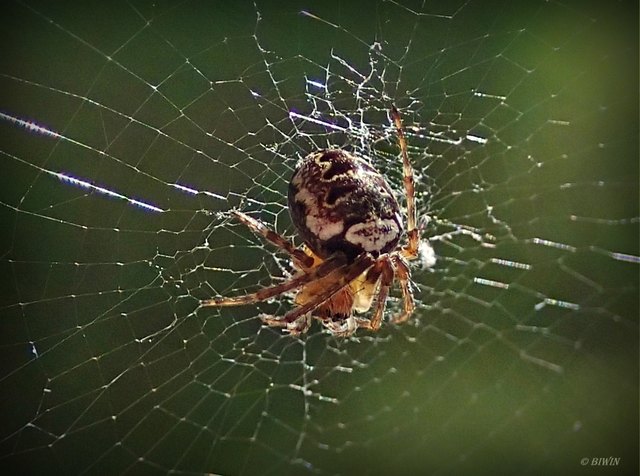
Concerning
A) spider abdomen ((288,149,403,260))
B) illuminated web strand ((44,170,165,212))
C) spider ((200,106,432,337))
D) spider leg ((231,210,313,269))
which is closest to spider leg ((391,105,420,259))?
spider ((200,106,432,337))

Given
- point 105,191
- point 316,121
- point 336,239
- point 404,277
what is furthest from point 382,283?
point 105,191

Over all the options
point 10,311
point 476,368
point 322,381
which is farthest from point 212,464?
point 476,368

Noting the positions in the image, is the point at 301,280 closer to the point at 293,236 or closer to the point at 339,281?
the point at 339,281

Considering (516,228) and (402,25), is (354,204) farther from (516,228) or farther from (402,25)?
(516,228)

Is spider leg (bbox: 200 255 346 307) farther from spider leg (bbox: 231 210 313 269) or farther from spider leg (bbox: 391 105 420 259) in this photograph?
spider leg (bbox: 391 105 420 259)

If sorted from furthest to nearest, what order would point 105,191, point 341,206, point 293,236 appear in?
point 293,236 → point 105,191 → point 341,206

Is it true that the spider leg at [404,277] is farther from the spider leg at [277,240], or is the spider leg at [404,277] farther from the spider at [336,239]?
the spider leg at [277,240]
